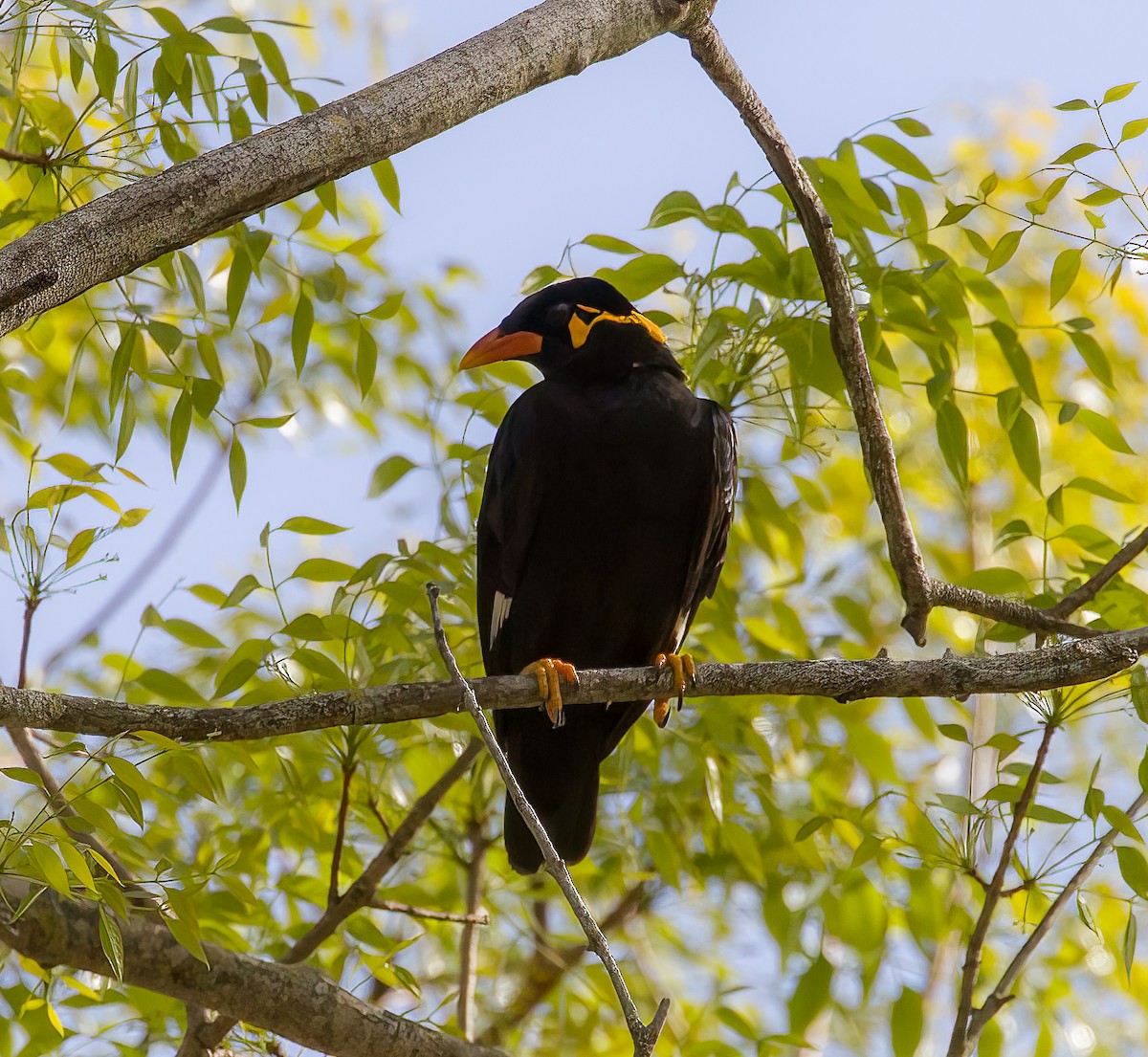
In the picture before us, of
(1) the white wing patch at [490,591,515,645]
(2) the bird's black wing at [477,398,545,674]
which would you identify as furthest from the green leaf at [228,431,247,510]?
(1) the white wing patch at [490,591,515,645]

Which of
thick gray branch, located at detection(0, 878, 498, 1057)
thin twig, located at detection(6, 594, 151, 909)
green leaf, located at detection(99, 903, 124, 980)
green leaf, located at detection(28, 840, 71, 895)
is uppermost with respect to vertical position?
thin twig, located at detection(6, 594, 151, 909)

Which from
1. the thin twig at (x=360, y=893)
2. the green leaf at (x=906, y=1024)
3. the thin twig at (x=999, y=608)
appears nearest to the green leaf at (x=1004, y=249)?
the thin twig at (x=999, y=608)

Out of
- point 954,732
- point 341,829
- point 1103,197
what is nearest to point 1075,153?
point 1103,197

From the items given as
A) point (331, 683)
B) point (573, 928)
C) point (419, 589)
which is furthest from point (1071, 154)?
point (573, 928)

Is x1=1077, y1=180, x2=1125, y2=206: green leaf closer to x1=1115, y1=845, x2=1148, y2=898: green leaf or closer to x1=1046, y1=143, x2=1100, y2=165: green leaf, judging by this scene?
x1=1046, y1=143, x2=1100, y2=165: green leaf

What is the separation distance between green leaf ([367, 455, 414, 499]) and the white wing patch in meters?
0.46

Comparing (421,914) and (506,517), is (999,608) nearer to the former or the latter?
(506,517)

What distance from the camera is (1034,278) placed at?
4812 mm

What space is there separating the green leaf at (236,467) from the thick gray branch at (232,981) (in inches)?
33.1

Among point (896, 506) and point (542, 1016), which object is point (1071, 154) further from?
point (542, 1016)

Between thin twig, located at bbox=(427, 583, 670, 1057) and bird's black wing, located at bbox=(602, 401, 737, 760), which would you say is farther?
bird's black wing, located at bbox=(602, 401, 737, 760)

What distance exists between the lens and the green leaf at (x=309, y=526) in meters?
2.52

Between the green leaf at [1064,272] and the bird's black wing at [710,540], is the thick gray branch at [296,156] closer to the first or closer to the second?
the green leaf at [1064,272]

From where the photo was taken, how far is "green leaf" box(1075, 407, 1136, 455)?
262 centimetres
